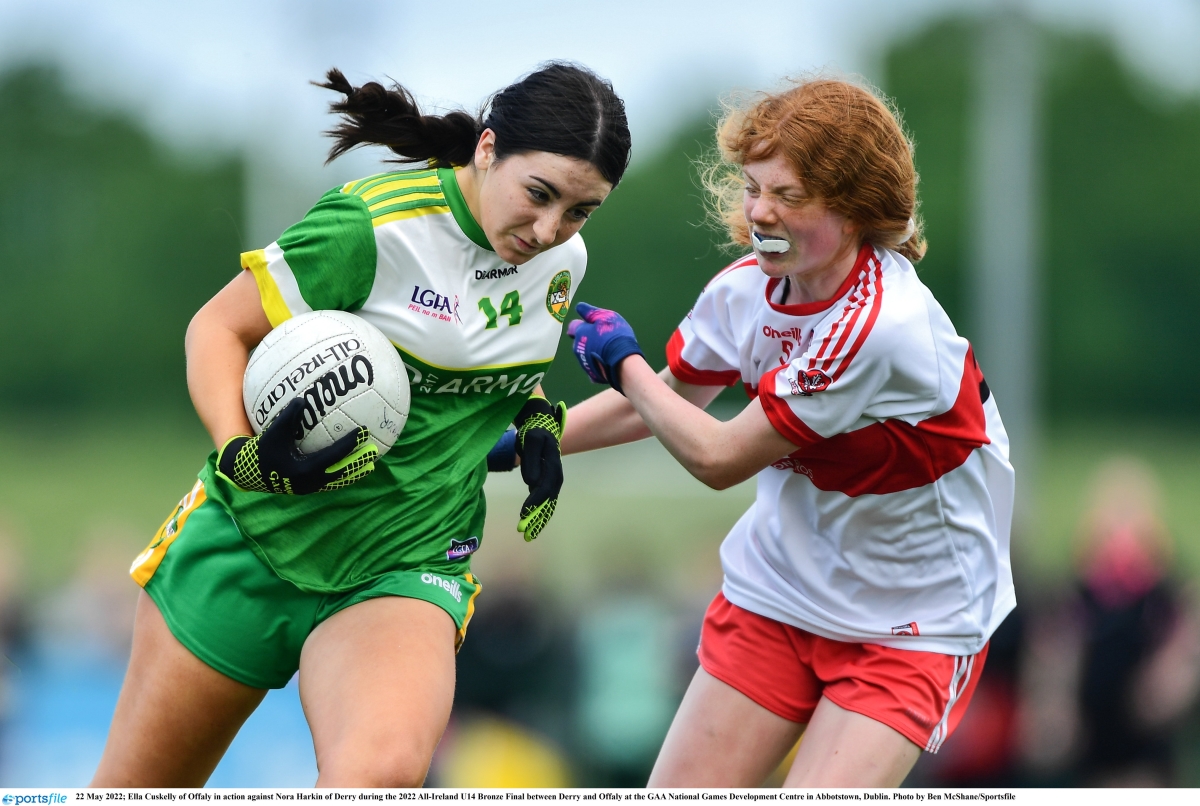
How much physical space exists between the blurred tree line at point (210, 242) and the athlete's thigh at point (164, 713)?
101 ft

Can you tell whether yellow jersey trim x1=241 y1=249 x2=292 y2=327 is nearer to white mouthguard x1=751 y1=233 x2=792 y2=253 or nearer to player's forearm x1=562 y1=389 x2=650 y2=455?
player's forearm x1=562 y1=389 x2=650 y2=455

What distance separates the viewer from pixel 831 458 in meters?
3.74

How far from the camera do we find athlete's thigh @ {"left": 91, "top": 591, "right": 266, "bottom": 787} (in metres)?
3.44

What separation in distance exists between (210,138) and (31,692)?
29.8 metres

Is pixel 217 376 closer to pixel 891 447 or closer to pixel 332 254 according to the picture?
pixel 332 254

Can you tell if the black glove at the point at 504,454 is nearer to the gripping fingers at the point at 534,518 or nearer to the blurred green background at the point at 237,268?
the gripping fingers at the point at 534,518

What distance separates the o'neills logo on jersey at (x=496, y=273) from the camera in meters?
3.61

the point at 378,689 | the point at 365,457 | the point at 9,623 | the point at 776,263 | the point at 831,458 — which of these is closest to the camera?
the point at 378,689

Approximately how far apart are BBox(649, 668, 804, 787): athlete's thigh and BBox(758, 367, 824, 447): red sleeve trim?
850 millimetres

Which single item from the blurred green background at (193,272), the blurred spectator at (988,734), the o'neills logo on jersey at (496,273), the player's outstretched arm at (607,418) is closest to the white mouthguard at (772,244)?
the o'neills logo on jersey at (496,273)

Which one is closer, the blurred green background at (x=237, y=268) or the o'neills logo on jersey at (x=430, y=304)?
the o'neills logo on jersey at (x=430, y=304)

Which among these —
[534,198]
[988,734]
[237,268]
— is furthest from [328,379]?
[237,268]

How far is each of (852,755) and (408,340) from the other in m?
1.66

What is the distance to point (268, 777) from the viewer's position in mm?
7211
